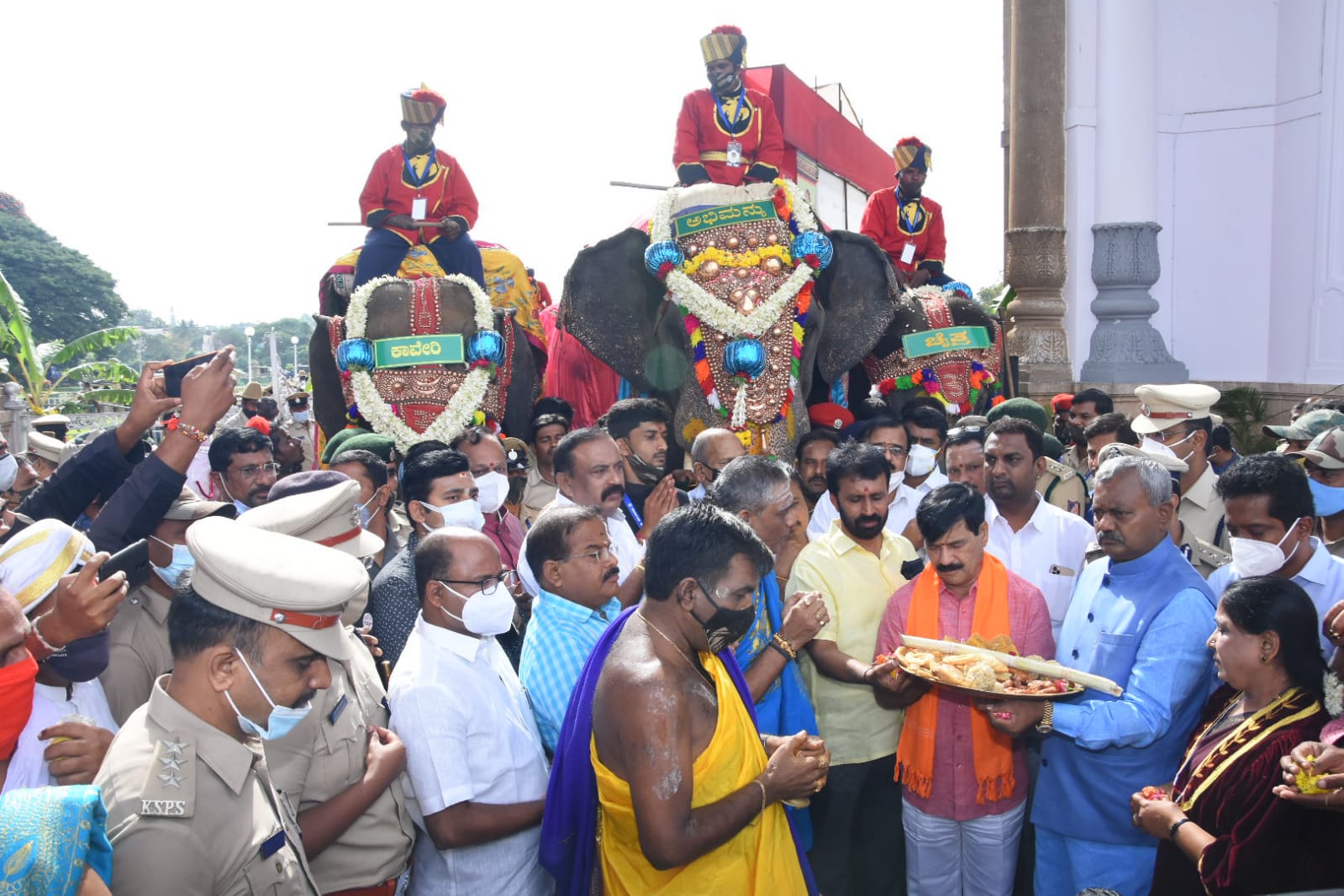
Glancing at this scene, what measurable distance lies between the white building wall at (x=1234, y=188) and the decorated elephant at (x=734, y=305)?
6411mm

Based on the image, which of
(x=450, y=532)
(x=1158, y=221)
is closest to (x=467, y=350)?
(x=450, y=532)

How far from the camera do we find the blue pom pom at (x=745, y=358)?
21.0 ft

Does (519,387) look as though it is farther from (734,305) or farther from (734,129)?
(734,129)

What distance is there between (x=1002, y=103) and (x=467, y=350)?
13.9 meters

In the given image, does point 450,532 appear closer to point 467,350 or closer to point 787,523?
point 787,523

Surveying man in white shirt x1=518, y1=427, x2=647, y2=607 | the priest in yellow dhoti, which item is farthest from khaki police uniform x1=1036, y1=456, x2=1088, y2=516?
the priest in yellow dhoti

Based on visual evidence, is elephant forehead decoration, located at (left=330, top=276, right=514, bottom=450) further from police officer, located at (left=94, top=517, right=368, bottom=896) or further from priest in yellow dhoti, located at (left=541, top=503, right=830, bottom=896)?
police officer, located at (left=94, top=517, right=368, bottom=896)

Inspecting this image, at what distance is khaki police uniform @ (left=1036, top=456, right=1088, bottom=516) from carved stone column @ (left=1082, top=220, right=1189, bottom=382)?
673cm

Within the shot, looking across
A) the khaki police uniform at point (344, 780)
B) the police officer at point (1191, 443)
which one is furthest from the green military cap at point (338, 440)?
the police officer at point (1191, 443)

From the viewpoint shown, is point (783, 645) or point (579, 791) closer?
point (579, 791)

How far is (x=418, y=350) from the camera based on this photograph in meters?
6.38

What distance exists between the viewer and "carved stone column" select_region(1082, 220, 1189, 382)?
12156 millimetres

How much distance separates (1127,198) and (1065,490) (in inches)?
298

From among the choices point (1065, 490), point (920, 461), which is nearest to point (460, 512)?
point (920, 461)
